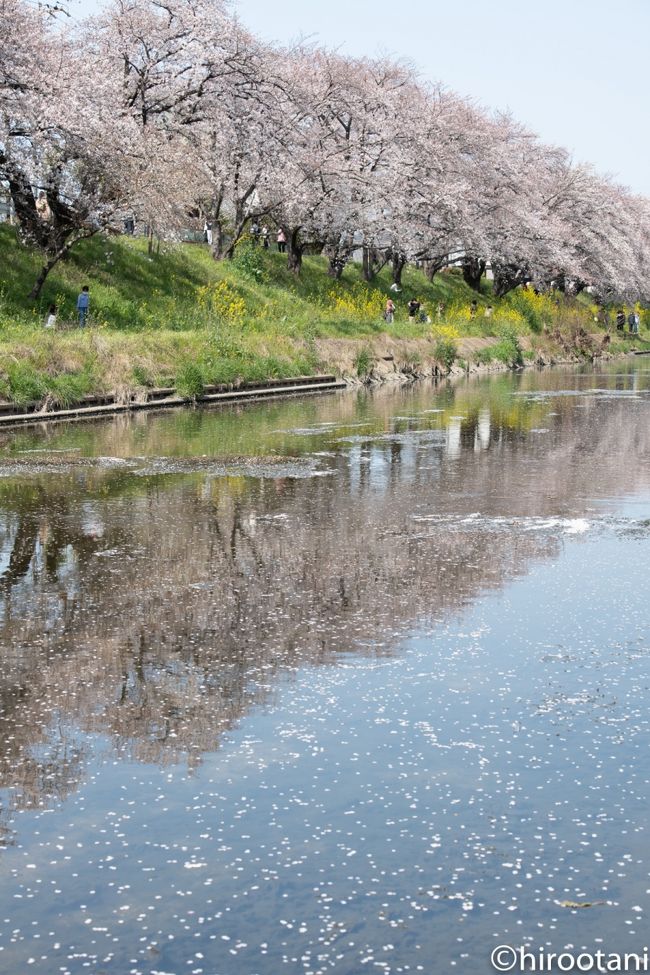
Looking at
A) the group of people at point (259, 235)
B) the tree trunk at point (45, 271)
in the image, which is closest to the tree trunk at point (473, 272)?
the group of people at point (259, 235)

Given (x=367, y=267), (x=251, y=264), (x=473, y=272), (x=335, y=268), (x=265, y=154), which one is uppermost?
(x=265, y=154)

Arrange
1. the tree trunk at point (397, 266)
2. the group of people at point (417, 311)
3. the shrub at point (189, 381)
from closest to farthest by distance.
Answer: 1. the shrub at point (189, 381)
2. the group of people at point (417, 311)
3. the tree trunk at point (397, 266)

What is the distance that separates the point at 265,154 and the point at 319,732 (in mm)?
48456

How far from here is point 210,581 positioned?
10.9 meters

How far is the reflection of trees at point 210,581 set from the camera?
7.28 meters

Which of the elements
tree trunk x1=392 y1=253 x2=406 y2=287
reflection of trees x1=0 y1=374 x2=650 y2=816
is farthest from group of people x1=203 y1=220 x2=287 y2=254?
reflection of trees x1=0 y1=374 x2=650 y2=816

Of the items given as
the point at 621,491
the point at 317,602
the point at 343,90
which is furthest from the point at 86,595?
the point at 343,90

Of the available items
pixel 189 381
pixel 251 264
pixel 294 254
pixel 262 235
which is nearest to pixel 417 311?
pixel 294 254

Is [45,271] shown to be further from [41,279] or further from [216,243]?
[216,243]

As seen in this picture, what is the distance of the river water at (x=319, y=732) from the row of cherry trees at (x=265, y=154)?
85.8ft

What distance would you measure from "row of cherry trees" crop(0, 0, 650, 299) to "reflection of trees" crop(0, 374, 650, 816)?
23.4 metres

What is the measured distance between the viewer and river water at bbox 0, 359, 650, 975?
15.5 feet

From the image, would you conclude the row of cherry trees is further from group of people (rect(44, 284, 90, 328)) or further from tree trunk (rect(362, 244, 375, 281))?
group of people (rect(44, 284, 90, 328))

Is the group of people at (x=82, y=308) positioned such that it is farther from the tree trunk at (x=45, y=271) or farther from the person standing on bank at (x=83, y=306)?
the tree trunk at (x=45, y=271)
